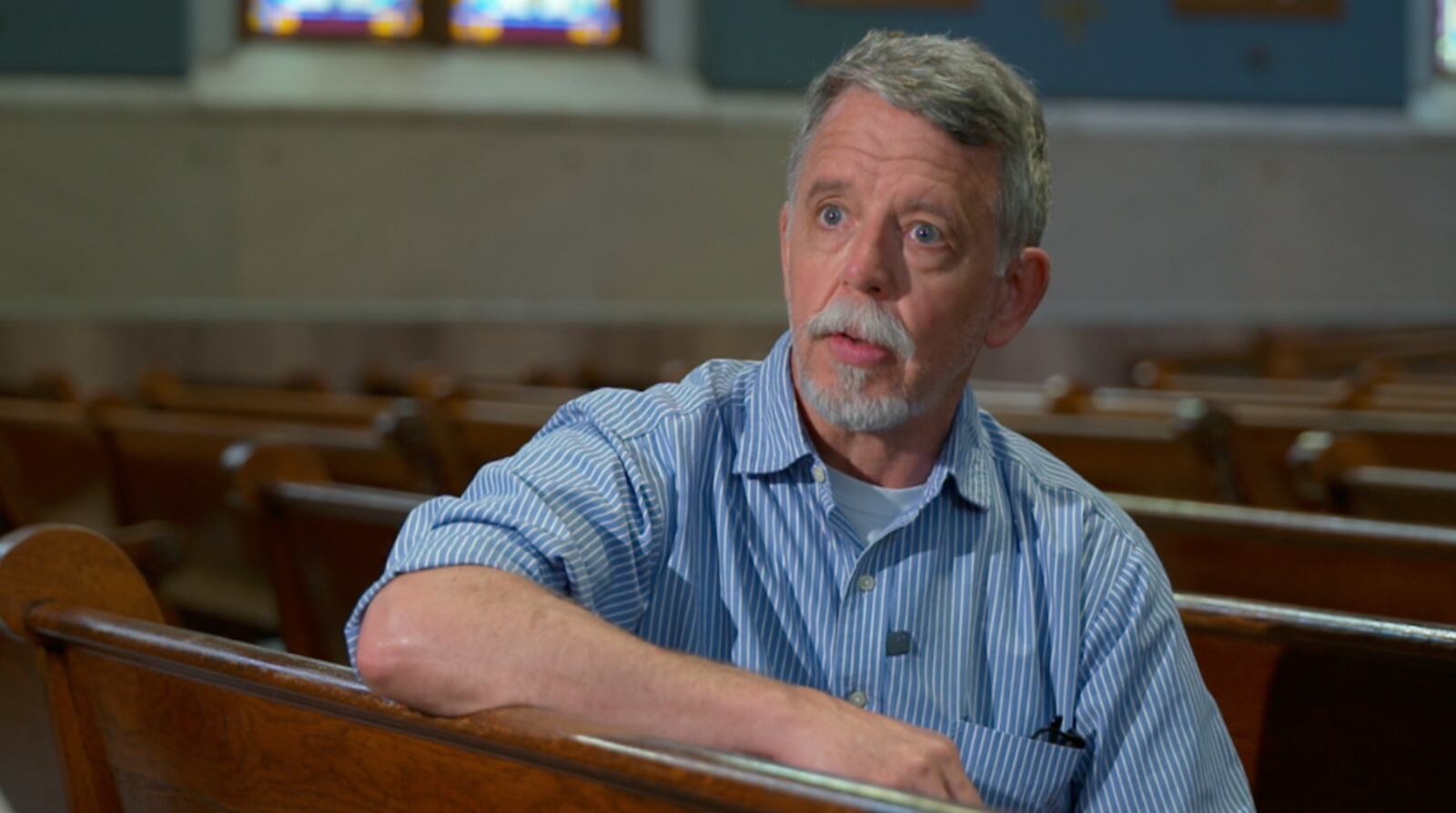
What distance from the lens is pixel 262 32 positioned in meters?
8.00

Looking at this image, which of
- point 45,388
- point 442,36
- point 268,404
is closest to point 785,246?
point 268,404

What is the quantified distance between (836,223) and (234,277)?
6.69 m

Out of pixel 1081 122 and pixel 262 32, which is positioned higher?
pixel 262 32

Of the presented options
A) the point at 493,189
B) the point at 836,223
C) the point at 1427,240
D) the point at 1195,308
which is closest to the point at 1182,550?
the point at 836,223

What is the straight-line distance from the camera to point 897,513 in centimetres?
158

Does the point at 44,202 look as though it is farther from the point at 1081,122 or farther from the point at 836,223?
the point at 836,223

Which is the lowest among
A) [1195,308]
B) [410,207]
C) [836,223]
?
[1195,308]

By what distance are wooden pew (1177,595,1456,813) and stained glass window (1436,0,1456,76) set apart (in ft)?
27.6

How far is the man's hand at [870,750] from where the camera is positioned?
1198 mm

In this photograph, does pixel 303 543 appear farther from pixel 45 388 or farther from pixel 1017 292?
pixel 45 388

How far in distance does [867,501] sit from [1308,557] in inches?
34.7

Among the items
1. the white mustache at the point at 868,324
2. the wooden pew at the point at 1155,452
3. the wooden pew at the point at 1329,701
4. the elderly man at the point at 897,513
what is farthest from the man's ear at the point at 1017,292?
the wooden pew at the point at 1155,452

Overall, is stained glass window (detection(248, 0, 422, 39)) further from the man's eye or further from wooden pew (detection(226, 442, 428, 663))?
the man's eye

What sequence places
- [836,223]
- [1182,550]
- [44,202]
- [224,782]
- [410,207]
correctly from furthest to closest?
[410,207]
[44,202]
[1182,550]
[836,223]
[224,782]
